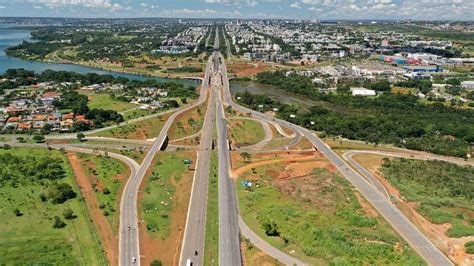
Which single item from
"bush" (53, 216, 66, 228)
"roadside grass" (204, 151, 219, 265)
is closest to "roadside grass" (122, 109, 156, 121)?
"roadside grass" (204, 151, 219, 265)

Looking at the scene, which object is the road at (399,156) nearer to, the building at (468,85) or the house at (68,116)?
the house at (68,116)

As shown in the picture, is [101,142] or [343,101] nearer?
[101,142]

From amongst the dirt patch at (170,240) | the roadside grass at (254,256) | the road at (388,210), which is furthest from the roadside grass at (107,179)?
the road at (388,210)

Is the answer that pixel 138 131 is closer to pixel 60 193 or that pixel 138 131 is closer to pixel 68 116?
pixel 68 116

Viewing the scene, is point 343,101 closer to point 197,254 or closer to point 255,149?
point 255,149

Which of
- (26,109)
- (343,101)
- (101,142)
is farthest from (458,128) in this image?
(26,109)

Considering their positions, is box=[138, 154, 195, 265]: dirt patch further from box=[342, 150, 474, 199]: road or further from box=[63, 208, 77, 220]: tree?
box=[342, 150, 474, 199]: road
